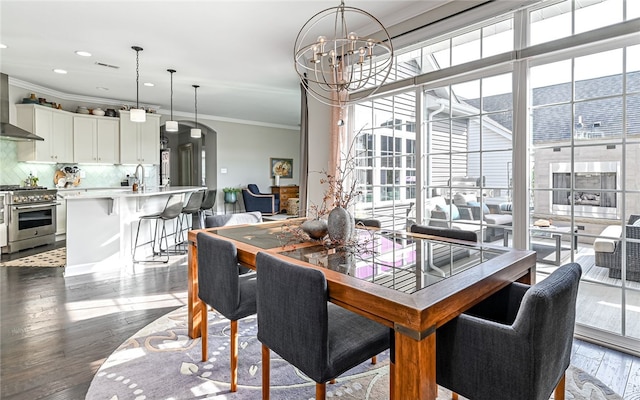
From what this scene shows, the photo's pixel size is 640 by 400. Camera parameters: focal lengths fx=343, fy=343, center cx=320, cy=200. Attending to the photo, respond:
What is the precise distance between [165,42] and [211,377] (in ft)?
12.7

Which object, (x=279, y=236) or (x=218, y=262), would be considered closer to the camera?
(x=218, y=262)

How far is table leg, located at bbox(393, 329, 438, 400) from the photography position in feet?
3.74

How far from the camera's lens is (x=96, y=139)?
22.6 feet

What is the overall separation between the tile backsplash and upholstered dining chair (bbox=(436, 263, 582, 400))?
7.33 meters

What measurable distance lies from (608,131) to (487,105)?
0.90 metres

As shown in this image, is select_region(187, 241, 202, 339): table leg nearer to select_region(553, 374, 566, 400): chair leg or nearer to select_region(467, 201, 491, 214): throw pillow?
select_region(553, 374, 566, 400): chair leg

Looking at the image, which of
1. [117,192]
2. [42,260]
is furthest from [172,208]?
[42,260]

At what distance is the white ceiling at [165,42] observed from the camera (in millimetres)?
3320

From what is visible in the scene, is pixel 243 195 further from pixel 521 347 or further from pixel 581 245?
pixel 521 347

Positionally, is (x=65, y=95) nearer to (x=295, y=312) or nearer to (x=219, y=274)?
(x=219, y=274)

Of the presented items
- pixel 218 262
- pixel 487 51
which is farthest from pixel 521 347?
pixel 487 51

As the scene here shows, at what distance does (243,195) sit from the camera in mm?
9281

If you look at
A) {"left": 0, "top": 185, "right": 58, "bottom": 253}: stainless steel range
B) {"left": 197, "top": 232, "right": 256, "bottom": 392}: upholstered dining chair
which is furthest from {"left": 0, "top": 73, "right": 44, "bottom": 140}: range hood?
{"left": 197, "top": 232, "right": 256, "bottom": 392}: upholstered dining chair

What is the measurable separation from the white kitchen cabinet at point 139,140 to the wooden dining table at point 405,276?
5.90 m
